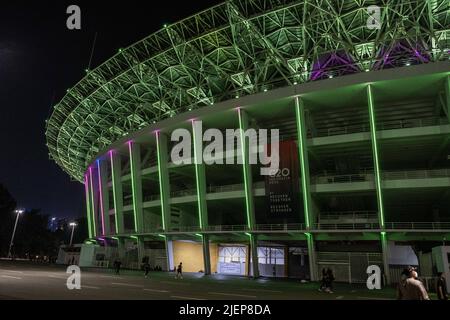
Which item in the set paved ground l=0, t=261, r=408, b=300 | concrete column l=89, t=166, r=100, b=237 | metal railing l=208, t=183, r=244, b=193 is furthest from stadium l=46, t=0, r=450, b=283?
concrete column l=89, t=166, r=100, b=237

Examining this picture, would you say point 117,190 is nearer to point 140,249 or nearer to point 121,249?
point 121,249

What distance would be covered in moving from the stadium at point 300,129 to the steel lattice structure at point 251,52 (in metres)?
0.18

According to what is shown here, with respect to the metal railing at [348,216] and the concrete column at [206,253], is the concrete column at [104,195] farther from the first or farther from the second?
the metal railing at [348,216]

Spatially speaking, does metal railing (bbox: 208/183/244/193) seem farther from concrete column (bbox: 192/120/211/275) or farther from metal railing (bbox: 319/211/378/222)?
metal railing (bbox: 319/211/378/222)

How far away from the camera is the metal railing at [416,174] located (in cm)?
3155

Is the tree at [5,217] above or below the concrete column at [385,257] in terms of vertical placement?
above

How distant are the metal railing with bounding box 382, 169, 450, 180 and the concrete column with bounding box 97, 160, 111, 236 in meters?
37.6

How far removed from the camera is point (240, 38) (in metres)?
37.8

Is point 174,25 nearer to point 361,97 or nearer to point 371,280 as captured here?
point 361,97

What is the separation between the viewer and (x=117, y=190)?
50.0 meters

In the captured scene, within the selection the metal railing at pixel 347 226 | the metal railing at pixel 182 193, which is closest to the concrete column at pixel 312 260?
the metal railing at pixel 347 226

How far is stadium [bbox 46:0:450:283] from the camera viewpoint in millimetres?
33031

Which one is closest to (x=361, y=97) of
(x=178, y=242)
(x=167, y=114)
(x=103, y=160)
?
(x=167, y=114)

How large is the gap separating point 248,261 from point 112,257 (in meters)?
22.0
